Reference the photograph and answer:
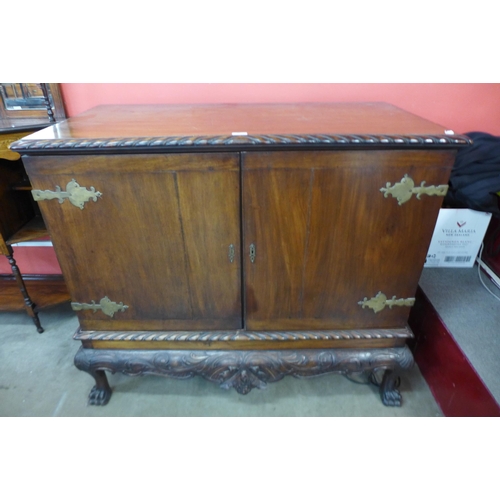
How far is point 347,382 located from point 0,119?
5.64 ft

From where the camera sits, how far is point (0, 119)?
1410mm

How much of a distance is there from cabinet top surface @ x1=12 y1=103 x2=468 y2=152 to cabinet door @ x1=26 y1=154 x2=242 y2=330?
0.04 meters

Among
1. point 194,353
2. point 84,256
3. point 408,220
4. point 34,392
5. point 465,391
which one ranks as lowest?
point 34,392

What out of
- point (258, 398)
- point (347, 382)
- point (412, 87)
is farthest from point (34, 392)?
point (412, 87)

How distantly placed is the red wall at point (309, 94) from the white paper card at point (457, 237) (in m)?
0.40

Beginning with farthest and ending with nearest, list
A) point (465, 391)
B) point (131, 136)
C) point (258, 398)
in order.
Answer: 1. point (258, 398)
2. point (465, 391)
3. point (131, 136)

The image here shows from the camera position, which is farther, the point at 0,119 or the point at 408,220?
the point at 0,119

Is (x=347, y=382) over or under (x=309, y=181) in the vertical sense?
under

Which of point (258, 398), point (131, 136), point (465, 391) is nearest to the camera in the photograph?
point (131, 136)

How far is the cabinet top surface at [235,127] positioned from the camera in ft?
2.77

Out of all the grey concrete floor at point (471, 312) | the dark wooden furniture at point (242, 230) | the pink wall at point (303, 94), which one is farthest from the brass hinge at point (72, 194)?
the grey concrete floor at point (471, 312)

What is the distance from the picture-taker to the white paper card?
139 cm

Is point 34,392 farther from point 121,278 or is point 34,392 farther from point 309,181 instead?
point 309,181

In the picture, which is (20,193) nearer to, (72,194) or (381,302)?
(72,194)
